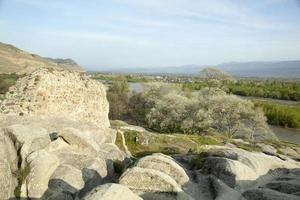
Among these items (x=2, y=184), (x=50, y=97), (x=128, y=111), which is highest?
(x=50, y=97)

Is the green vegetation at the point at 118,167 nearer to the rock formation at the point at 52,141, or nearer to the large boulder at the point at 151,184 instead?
the rock formation at the point at 52,141

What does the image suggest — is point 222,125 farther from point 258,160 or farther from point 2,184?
point 2,184

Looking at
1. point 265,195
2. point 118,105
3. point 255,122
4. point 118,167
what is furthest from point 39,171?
point 118,105

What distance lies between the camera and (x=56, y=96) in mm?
24500

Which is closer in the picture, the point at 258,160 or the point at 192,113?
the point at 258,160

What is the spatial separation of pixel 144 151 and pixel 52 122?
8.81 meters

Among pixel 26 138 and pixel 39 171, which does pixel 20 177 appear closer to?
pixel 39 171

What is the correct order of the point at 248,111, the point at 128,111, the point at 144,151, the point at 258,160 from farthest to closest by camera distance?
the point at 128,111
the point at 248,111
the point at 144,151
the point at 258,160

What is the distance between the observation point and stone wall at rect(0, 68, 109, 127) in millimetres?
23263

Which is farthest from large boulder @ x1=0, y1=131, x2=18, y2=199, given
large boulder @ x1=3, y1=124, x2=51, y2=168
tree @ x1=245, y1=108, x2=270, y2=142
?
tree @ x1=245, y1=108, x2=270, y2=142

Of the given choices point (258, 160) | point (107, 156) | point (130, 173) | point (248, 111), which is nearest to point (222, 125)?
point (248, 111)

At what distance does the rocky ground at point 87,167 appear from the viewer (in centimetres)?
1401

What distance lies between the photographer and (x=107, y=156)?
61.8 feet

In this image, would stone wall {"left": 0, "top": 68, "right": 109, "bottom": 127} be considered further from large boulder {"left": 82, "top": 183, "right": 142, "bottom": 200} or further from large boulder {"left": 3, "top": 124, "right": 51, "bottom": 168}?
large boulder {"left": 82, "top": 183, "right": 142, "bottom": 200}
